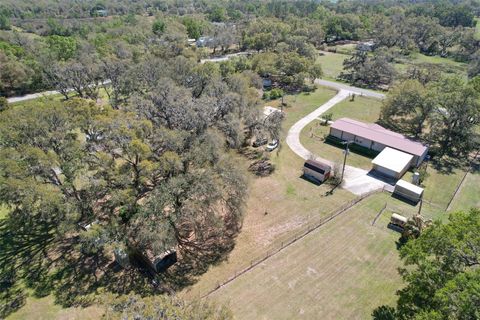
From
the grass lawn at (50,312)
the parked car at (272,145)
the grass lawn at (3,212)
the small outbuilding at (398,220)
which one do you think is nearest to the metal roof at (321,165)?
the parked car at (272,145)

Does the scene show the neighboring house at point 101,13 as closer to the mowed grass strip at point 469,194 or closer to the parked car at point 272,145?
the parked car at point 272,145

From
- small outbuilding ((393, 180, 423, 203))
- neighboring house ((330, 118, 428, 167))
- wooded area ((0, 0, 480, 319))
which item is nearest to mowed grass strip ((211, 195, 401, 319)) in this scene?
wooded area ((0, 0, 480, 319))

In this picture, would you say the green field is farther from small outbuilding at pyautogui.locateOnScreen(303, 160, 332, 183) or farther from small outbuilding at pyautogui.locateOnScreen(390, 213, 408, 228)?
small outbuilding at pyautogui.locateOnScreen(390, 213, 408, 228)

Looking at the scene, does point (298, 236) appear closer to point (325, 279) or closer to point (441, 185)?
point (325, 279)

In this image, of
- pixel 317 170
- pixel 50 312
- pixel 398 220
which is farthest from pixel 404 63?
pixel 50 312

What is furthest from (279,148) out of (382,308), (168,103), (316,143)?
(382,308)

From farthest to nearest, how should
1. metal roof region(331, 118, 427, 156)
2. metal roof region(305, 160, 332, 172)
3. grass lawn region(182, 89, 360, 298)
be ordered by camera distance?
metal roof region(331, 118, 427, 156)
metal roof region(305, 160, 332, 172)
grass lawn region(182, 89, 360, 298)
